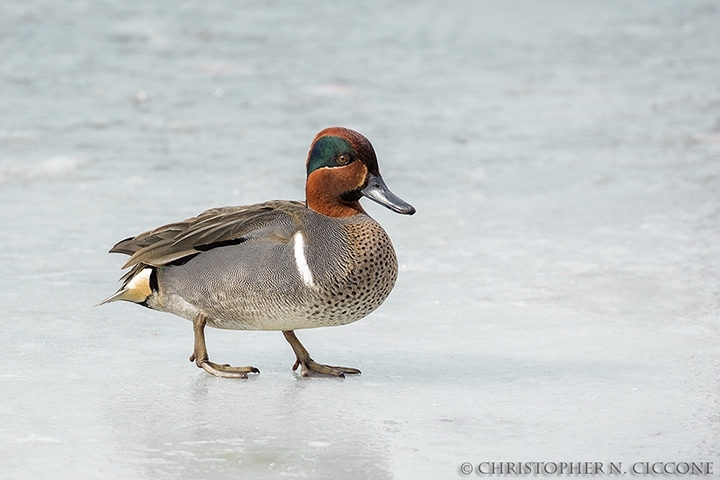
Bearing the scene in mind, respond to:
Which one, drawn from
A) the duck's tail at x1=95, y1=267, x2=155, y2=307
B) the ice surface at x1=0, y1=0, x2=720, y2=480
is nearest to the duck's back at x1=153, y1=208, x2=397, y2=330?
the duck's tail at x1=95, y1=267, x2=155, y2=307

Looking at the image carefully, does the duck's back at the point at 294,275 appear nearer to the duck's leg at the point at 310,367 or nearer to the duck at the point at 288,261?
the duck at the point at 288,261

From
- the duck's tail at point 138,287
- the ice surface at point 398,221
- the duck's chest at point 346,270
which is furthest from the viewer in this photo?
the duck's tail at point 138,287

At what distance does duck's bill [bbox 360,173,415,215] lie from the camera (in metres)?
4.17

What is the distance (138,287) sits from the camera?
170 inches

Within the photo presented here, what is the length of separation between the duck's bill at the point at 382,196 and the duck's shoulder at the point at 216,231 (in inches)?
9.5

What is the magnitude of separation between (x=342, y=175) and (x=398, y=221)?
7.61 ft

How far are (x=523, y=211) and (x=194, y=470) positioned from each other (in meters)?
3.64

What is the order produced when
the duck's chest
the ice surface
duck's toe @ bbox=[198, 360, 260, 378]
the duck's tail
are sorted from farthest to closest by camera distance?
the duck's tail → duck's toe @ bbox=[198, 360, 260, 378] → the duck's chest → the ice surface

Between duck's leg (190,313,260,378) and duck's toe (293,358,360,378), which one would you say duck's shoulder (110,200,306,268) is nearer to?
duck's leg (190,313,260,378)

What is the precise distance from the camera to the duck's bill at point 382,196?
4168 mm

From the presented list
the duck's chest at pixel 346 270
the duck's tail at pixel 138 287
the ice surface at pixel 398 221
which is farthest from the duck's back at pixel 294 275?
the ice surface at pixel 398 221

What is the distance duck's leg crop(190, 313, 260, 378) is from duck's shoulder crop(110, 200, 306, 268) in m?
0.24

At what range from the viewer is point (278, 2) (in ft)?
38.8

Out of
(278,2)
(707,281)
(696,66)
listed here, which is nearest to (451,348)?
(707,281)
